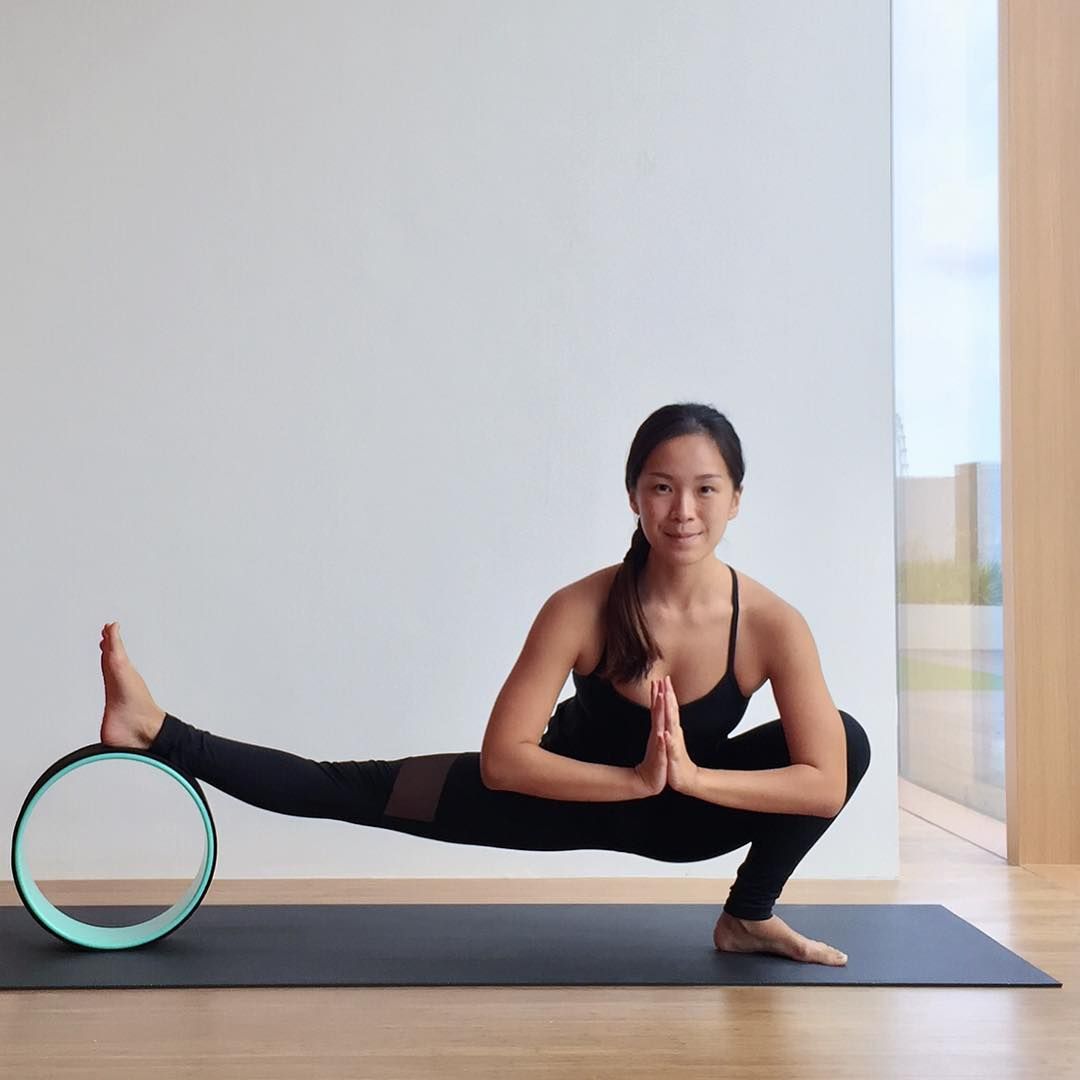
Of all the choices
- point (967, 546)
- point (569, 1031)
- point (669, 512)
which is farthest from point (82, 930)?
point (967, 546)

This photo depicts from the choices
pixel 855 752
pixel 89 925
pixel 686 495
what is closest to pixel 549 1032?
pixel 855 752

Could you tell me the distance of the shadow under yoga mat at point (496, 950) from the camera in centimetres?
231

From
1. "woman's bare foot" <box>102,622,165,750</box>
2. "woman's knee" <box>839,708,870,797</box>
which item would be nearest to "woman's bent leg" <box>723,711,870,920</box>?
"woman's knee" <box>839,708,870,797</box>

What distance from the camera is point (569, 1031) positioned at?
2.04 metres

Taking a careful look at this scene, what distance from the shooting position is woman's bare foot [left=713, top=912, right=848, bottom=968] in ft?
8.00

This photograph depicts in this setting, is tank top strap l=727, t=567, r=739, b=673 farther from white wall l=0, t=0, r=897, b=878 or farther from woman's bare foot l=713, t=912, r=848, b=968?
white wall l=0, t=0, r=897, b=878

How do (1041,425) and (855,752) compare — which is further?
(1041,425)

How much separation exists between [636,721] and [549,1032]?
0.61 meters

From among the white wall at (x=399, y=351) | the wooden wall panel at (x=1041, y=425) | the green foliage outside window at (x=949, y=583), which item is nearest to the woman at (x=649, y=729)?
the white wall at (x=399, y=351)

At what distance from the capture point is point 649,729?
2443mm

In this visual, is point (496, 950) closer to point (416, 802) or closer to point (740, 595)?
point (416, 802)

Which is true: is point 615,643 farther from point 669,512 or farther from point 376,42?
point 376,42

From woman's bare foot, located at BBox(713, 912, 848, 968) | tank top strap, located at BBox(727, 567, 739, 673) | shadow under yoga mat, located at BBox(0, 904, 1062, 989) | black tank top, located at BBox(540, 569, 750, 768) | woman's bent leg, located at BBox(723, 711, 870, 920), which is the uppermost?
tank top strap, located at BBox(727, 567, 739, 673)

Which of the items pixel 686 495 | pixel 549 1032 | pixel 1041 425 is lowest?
pixel 549 1032
